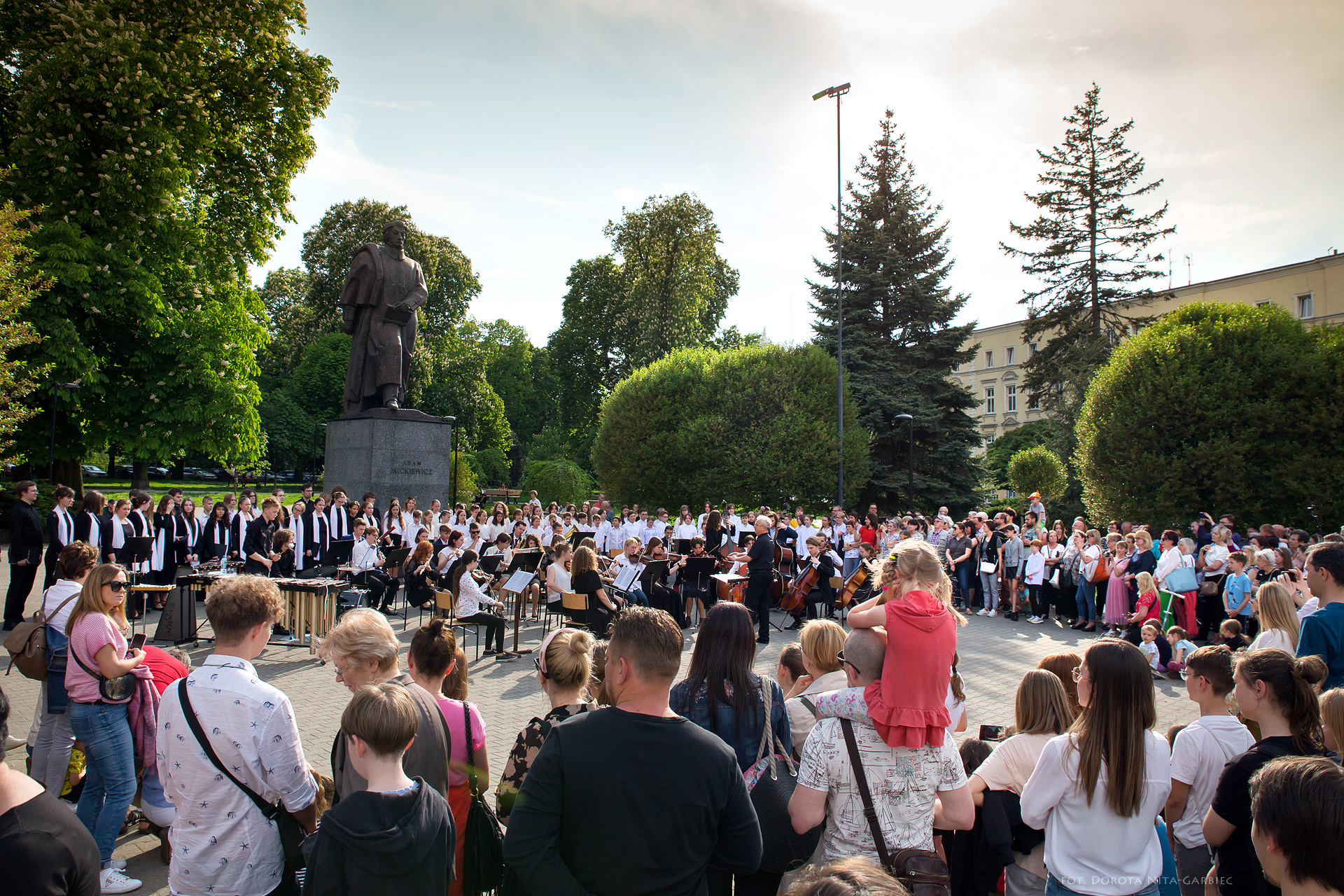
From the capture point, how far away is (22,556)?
35.0 feet

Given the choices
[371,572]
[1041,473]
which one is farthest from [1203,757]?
[1041,473]

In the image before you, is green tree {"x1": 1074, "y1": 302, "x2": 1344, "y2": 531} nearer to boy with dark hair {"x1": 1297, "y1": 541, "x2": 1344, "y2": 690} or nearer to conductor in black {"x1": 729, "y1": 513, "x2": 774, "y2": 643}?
conductor in black {"x1": 729, "y1": 513, "x2": 774, "y2": 643}

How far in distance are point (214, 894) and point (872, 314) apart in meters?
35.7

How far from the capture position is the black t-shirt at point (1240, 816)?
3.05 m

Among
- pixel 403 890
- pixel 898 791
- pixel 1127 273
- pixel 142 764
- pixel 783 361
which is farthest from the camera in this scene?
pixel 1127 273

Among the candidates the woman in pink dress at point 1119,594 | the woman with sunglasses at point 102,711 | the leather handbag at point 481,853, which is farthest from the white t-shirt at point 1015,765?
the woman in pink dress at point 1119,594

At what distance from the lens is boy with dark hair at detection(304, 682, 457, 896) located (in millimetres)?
2400

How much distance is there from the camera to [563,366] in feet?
169

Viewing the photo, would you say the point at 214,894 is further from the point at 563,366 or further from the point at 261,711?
the point at 563,366

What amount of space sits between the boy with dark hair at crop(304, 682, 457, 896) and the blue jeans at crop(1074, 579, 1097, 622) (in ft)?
49.8

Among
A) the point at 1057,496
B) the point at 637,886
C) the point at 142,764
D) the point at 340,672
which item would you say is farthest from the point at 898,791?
the point at 1057,496

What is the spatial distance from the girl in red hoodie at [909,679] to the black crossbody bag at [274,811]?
2095 millimetres

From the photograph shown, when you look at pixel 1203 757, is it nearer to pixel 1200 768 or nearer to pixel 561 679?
pixel 1200 768

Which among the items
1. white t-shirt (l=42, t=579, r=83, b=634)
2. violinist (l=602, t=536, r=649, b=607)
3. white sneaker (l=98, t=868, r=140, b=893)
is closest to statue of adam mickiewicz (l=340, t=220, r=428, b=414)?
violinist (l=602, t=536, r=649, b=607)
